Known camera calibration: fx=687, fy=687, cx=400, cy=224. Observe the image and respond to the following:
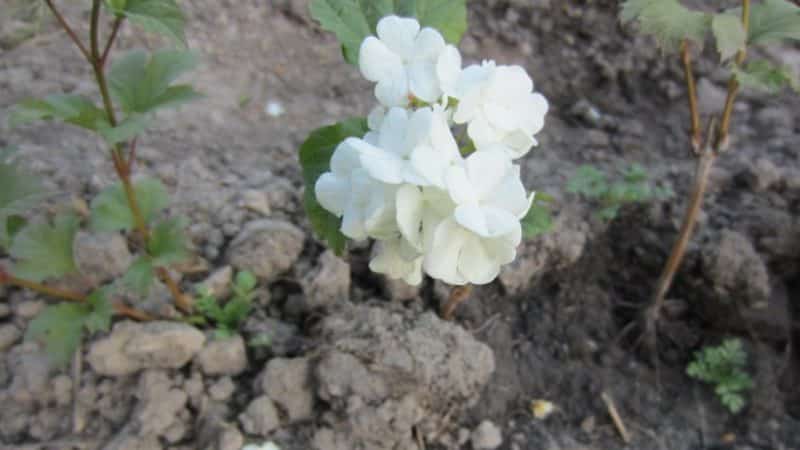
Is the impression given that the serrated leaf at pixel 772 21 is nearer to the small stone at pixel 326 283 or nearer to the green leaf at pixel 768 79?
the green leaf at pixel 768 79

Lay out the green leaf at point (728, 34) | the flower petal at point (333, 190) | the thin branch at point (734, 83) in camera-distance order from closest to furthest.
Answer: the flower petal at point (333, 190)
the green leaf at point (728, 34)
the thin branch at point (734, 83)

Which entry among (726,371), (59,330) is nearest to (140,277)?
(59,330)

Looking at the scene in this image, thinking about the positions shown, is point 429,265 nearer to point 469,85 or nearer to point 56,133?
point 469,85

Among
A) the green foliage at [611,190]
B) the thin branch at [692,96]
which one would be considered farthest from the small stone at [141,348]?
the thin branch at [692,96]

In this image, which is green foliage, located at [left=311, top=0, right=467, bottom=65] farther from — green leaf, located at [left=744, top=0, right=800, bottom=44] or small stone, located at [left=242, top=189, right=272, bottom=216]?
small stone, located at [left=242, top=189, right=272, bottom=216]

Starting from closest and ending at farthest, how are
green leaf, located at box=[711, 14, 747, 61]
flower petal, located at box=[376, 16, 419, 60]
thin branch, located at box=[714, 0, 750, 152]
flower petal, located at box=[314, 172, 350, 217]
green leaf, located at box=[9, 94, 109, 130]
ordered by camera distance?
1. flower petal, located at box=[314, 172, 350, 217]
2. flower petal, located at box=[376, 16, 419, 60]
3. green leaf, located at box=[9, 94, 109, 130]
4. green leaf, located at box=[711, 14, 747, 61]
5. thin branch, located at box=[714, 0, 750, 152]

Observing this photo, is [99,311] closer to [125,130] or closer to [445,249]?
[125,130]

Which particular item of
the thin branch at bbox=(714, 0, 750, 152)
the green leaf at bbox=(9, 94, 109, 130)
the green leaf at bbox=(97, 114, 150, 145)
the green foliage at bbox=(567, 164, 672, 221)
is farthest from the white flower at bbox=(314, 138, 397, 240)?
the green foliage at bbox=(567, 164, 672, 221)
